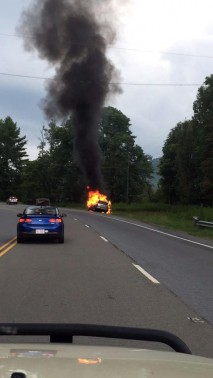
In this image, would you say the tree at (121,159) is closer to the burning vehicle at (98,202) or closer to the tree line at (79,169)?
the tree line at (79,169)

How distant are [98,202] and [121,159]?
2735cm

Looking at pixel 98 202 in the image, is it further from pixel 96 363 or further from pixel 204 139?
pixel 96 363

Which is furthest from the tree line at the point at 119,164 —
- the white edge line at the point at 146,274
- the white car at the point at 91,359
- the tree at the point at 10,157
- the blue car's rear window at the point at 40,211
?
the white car at the point at 91,359

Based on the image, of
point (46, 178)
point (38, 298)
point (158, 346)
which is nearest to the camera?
point (158, 346)

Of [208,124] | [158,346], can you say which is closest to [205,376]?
[158,346]

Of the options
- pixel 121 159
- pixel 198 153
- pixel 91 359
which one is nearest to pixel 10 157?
pixel 121 159

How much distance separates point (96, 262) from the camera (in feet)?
42.0

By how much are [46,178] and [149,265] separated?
9117 centimetres

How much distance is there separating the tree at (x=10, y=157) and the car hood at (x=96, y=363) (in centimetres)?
Answer: 11898

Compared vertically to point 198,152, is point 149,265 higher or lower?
lower

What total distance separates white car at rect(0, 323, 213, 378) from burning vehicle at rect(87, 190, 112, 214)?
179ft

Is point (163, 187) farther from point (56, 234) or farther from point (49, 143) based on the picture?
point (56, 234)

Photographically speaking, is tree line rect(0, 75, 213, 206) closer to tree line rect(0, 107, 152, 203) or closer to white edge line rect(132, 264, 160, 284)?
tree line rect(0, 107, 152, 203)

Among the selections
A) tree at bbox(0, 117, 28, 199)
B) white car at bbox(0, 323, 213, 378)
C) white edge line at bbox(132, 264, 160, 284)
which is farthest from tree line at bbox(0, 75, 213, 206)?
white car at bbox(0, 323, 213, 378)
